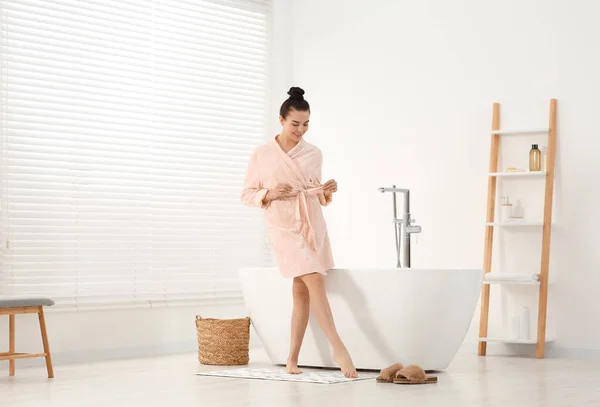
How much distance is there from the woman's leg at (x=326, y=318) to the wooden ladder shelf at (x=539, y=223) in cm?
139

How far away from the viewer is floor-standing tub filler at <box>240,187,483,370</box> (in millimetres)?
4410

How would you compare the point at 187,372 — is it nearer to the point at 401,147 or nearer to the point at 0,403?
the point at 0,403

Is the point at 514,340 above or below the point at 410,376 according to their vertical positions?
below

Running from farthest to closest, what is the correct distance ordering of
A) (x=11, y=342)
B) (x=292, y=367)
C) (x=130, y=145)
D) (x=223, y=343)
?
1. (x=130, y=145)
2. (x=223, y=343)
3. (x=11, y=342)
4. (x=292, y=367)

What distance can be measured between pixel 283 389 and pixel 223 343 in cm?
124

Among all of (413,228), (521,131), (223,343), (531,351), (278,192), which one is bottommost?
(531,351)

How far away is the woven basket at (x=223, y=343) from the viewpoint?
16.3 ft

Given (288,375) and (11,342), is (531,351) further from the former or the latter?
(11,342)

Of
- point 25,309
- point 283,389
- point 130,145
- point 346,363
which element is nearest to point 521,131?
point 346,363

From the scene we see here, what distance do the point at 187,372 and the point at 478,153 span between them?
2.30 m

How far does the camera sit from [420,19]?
5.98 meters

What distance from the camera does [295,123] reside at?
14.5 ft

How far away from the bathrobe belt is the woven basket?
0.87 metres

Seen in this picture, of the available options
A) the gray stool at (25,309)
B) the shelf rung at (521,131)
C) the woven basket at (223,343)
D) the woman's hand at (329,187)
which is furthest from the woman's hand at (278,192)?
the shelf rung at (521,131)
